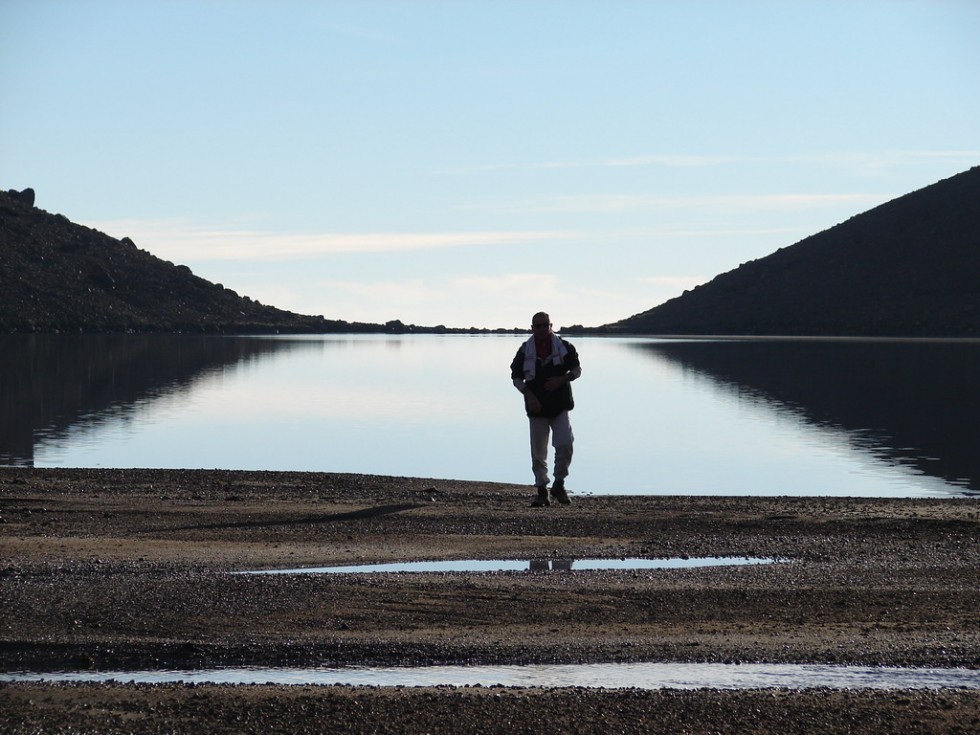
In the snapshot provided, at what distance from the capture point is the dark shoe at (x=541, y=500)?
58.3 feet

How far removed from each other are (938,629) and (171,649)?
5.39 m

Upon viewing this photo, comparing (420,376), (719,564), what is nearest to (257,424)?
(719,564)

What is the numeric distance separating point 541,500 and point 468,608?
7344mm

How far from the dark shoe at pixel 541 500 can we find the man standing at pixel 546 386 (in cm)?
2

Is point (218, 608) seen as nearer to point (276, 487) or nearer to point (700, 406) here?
point (276, 487)

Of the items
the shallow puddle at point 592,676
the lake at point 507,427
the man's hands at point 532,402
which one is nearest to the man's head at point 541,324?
the man's hands at point 532,402

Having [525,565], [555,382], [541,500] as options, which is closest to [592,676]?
[525,565]

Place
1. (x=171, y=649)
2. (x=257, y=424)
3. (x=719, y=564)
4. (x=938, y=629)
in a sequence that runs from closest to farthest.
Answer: (x=171, y=649) → (x=938, y=629) → (x=719, y=564) → (x=257, y=424)

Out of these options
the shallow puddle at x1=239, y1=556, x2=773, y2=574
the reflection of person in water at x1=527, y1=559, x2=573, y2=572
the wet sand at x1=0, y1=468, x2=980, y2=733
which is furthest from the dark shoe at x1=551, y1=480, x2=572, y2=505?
the reflection of person in water at x1=527, y1=559, x2=573, y2=572

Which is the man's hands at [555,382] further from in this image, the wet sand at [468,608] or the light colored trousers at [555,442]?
the wet sand at [468,608]

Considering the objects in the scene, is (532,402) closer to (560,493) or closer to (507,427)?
(560,493)

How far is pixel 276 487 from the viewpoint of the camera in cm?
2073

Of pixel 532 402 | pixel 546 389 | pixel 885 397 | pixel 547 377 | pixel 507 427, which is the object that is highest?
pixel 547 377

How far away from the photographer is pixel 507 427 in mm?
39812
